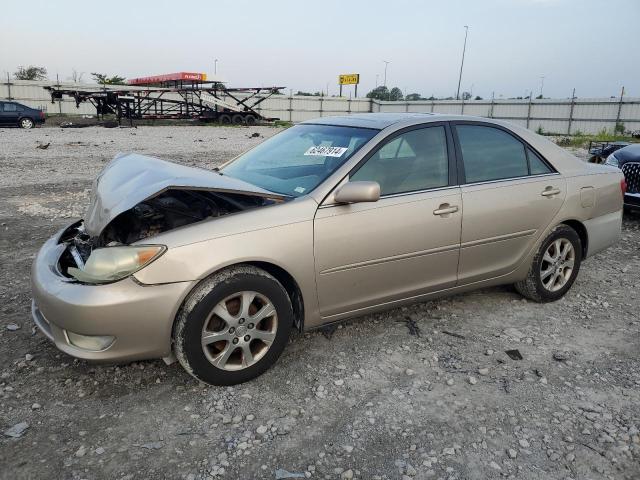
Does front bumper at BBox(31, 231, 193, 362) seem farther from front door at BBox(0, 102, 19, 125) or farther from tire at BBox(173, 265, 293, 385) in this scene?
front door at BBox(0, 102, 19, 125)

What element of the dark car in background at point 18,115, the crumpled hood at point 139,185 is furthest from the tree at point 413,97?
the crumpled hood at point 139,185

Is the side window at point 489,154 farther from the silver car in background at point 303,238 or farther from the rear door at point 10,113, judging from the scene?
the rear door at point 10,113

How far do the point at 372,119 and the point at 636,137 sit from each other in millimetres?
18468

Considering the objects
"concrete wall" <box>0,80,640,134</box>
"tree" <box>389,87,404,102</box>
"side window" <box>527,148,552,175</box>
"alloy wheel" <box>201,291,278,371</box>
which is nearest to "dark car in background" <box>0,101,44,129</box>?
"concrete wall" <box>0,80,640,134</box>

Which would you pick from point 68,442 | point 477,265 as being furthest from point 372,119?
point 68,442

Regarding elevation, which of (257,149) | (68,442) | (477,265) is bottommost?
(68,442)

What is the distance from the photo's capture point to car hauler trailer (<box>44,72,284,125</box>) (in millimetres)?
27141

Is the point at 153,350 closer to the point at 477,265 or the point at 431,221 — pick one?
the point at 431,221

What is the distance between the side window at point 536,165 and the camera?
398 cm

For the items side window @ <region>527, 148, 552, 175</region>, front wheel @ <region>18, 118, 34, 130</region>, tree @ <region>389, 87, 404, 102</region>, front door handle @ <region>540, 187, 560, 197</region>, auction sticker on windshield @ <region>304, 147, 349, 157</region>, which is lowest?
front wheel @ <region>18, 118, 34, 130</region>

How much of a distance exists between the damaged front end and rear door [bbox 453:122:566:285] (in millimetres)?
1477

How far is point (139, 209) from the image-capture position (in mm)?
3207

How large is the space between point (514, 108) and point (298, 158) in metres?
35.9

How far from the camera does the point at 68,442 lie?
2.38 meters
